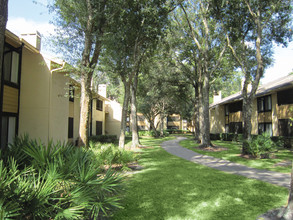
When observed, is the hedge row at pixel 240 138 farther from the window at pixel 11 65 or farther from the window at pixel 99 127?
the window at pixel 11 65

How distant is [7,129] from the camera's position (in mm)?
9695

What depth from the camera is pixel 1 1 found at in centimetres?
421

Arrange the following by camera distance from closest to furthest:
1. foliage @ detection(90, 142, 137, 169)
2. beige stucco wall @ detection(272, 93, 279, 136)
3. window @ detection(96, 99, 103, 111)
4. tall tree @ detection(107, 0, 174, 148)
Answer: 1. foliage @ detection(90, 142, 137, 169)
2. tall tree @ detection(107, 0, 174, 148)
3. beige stucco wall @ detection(272, 93, 279, 136)
4. window @ detection(96, 99, 103, 111)

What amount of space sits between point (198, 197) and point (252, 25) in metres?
15.3

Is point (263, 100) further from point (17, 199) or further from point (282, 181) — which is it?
point (17, 199)

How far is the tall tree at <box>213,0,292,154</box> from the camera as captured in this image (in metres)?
14.0

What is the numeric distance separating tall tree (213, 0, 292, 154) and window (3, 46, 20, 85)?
13.5 m

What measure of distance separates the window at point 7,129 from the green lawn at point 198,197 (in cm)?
620

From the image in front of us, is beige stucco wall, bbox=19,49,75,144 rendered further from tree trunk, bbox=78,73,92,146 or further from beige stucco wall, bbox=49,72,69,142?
tree trunk, bbox=78,73,92,146

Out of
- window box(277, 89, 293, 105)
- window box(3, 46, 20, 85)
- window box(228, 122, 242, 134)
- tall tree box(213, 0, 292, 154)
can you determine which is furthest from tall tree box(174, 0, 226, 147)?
window box(3, 46, 20, 85)

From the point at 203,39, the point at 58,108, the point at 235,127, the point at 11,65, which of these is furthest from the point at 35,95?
the point at 235,127

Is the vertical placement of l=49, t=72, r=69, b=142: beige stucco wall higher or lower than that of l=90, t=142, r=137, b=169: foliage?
higher

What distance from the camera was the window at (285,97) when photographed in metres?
18.4

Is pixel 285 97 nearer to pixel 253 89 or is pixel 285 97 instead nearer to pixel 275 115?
pixel 275 115
